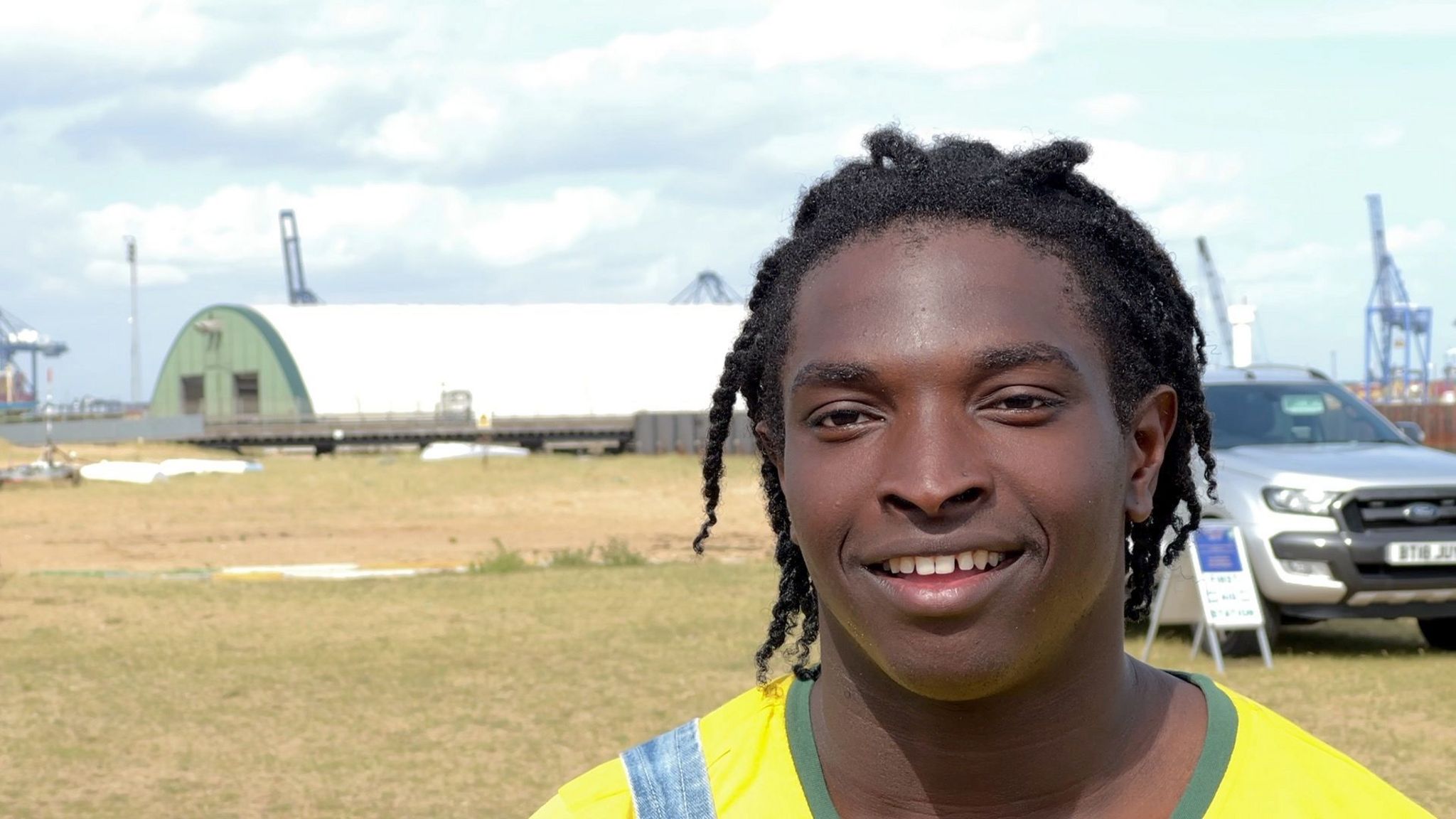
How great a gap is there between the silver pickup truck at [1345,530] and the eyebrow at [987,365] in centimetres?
771

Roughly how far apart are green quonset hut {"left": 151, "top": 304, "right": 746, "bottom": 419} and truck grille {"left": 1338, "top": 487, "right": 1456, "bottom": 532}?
44.4 meters

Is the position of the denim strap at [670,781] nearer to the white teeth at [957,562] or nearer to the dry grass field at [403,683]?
the white teeth at [957,562]

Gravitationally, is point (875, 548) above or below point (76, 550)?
above

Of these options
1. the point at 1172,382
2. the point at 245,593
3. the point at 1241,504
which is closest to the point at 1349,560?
the point at 1241,504

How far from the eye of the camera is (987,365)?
5.43 feet

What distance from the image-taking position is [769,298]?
2.03m

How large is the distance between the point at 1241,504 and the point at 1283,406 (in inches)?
47.7

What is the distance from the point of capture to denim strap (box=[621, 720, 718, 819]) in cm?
169

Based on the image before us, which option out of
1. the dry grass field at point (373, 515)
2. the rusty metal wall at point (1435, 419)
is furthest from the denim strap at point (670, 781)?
the rusty metal wall at point (1435, 419)

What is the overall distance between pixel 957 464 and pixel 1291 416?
9.08 metres

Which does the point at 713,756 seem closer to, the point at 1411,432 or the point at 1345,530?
the point at 1345,530

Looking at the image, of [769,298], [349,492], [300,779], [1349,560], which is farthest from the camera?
[349,492]

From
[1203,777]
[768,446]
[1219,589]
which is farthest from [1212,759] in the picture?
[1219,589]

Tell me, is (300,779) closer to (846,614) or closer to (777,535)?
(777,535)
